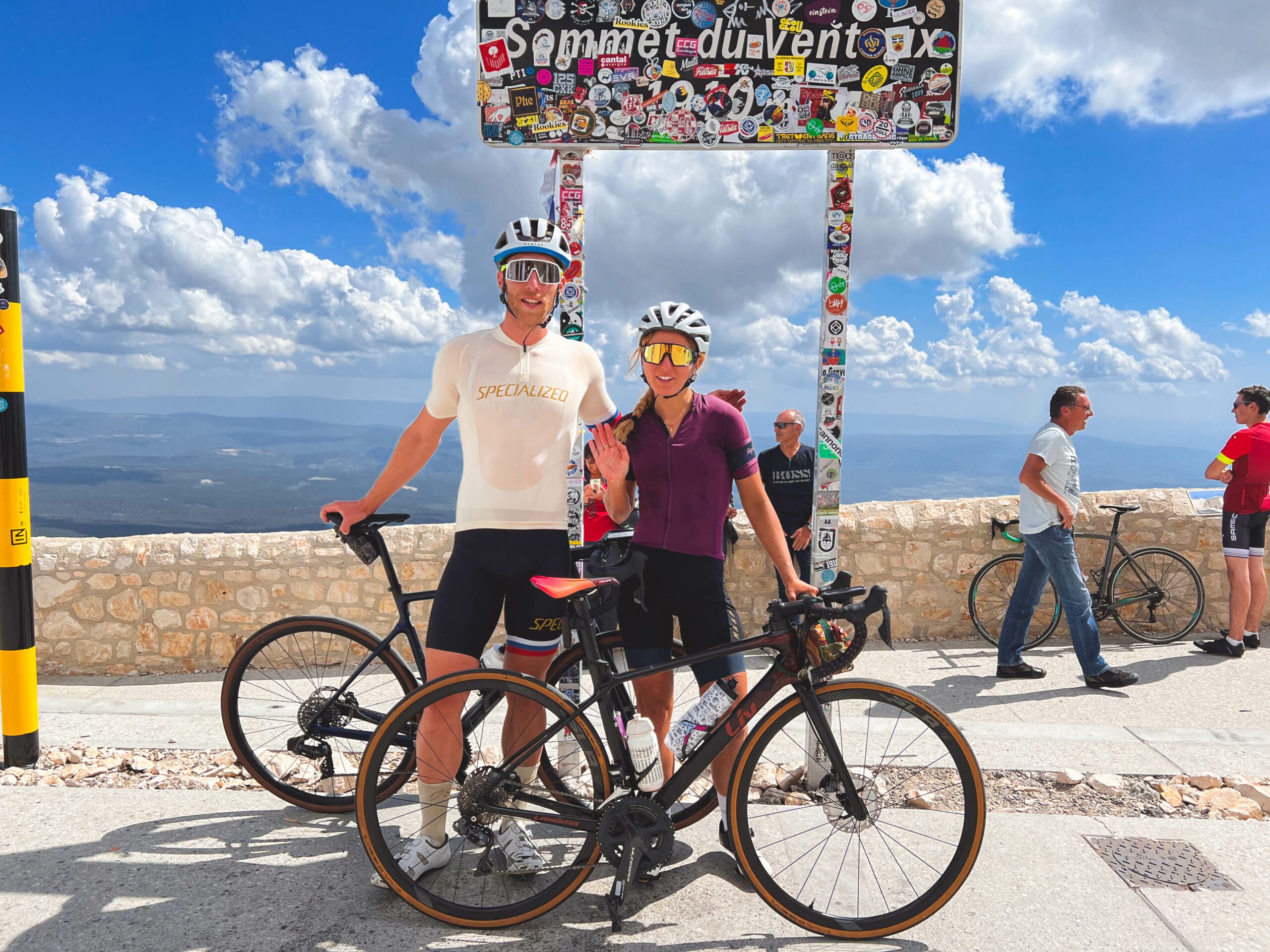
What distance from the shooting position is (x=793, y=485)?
6410mm

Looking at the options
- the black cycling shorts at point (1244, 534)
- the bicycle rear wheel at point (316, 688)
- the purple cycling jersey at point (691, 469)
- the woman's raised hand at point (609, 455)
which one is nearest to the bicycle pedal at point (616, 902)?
the bicycle rear wheel at point (316, 688)

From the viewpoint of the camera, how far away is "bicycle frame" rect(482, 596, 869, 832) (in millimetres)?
2557

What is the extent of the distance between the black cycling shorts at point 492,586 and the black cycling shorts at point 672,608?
0.28m

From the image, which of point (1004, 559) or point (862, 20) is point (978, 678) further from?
point (862, 20)

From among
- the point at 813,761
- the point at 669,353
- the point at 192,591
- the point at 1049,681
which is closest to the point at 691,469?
the point at 669,353

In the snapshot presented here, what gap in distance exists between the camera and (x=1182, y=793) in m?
3.78

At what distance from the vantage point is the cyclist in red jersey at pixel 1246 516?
642cm

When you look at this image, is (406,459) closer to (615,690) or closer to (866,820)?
(615,690)

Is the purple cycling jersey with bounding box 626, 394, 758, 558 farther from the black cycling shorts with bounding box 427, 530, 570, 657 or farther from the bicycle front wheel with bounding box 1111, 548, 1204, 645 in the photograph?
the bicycle front wheel with bounding box 1111, 548, 1204, 645

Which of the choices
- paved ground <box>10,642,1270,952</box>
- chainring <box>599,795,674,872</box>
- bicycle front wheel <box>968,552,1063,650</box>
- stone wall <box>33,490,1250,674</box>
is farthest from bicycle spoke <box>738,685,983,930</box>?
bicycle front wheel <box>968,552,1063,650</box>

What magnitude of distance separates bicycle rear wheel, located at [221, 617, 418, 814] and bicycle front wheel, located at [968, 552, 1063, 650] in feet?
16.4

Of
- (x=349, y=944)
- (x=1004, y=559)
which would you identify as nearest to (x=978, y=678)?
(x=1004, y=559)

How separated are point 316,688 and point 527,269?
2020mm

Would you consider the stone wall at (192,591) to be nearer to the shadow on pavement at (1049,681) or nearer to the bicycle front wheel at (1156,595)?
the shadow on pavement at (1049,681)
